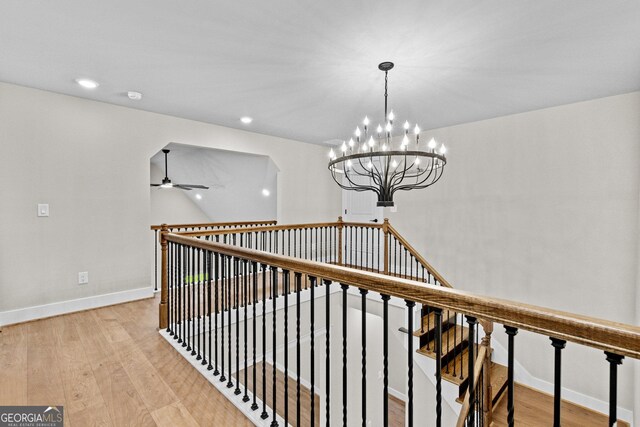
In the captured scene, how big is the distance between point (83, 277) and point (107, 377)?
1865 mm

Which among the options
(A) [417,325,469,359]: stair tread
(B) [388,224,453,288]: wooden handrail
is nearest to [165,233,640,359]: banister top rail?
(A) [417,325,469,359]: stair tread

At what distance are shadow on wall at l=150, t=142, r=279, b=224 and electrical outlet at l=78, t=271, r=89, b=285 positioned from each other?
2.25 meters

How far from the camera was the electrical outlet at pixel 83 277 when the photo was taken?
3.52m

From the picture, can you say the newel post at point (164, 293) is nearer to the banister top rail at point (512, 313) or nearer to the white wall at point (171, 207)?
the banister top rail at point (512, 313)

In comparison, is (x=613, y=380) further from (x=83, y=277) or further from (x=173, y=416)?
(x=83, y=277)

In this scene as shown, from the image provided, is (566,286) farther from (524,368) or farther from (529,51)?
(529,51)

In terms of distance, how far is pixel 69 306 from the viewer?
3.44 metres

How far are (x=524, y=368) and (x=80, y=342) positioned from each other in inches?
196

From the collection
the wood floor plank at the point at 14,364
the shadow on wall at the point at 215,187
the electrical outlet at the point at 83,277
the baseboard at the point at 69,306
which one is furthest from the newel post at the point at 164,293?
the shadow on wall at the point at 215,187

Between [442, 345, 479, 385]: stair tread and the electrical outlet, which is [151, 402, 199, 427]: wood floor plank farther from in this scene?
[442, 345, 479, 385]: stair tread

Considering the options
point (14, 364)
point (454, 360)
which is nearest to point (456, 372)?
point (454, 360)

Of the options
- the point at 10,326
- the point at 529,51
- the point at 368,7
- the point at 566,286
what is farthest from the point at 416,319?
the point at 10,326

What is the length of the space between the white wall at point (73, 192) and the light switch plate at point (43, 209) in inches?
1.9

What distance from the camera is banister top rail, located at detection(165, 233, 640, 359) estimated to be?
724 millimetres
